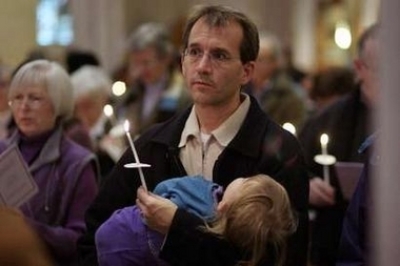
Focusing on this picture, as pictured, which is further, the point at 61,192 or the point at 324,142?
the point at 324,142

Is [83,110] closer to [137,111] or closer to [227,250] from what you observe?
[137,111]

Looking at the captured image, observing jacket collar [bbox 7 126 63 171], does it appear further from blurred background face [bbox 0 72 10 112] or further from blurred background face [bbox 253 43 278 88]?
blurred background face [bbox 253 43 278 88]

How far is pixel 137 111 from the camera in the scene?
8.69m

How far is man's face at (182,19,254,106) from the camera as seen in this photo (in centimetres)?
434

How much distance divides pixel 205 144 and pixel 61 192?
1.15 metres

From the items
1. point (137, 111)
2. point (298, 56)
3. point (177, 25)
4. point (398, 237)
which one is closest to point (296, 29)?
point (298, 56)

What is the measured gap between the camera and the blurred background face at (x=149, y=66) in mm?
8820

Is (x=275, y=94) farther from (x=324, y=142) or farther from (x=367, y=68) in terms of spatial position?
(x=324, y=142)

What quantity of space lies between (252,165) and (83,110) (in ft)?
12.1

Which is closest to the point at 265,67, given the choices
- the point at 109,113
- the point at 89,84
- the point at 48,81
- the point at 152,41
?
the point at 152,41

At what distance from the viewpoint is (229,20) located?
4.35 m

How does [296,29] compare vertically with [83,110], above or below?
below

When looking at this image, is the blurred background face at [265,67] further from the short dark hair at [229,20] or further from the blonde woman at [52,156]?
the short dark hair at [229,20]

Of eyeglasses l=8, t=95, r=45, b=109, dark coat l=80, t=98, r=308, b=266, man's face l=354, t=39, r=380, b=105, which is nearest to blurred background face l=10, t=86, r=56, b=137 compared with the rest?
eyeglasses l=8, t=95, r=45, b=109
